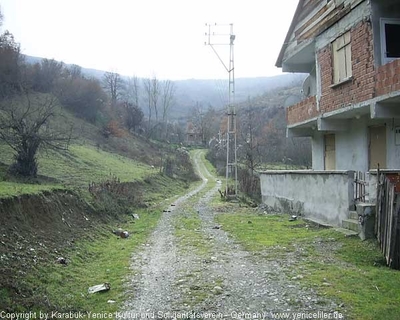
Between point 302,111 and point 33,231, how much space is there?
12.0m

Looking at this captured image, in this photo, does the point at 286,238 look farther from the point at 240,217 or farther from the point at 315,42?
the point at 315,42

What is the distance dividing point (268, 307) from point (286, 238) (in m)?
5.60

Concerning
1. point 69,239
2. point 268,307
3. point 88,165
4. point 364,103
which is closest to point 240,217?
point 364,103

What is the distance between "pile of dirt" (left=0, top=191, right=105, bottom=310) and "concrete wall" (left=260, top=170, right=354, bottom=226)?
7636mm

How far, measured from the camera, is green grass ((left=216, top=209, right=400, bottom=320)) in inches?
239

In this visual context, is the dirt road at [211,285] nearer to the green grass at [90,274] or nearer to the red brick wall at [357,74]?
the green grass at [90,274]

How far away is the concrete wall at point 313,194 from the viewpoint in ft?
37.8

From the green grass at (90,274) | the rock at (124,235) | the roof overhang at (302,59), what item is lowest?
the rock at (124,235)

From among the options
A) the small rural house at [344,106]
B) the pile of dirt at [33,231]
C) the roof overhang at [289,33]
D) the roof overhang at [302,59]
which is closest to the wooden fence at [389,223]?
the small rural house at [344,106]

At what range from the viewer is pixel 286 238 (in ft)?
37.3

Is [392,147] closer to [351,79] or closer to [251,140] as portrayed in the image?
[351,79]

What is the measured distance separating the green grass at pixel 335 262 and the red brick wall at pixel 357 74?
441 centimetres

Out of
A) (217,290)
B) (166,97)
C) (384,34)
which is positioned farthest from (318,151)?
(166,97)

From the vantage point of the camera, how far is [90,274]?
8.18 metres
